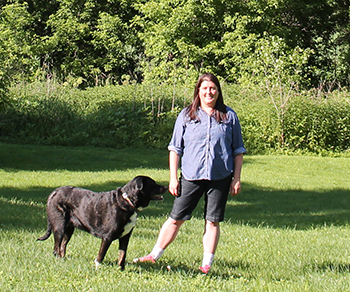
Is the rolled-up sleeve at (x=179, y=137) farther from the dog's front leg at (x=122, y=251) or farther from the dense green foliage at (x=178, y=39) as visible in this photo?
the dense green foliage at (x=178, y=39)

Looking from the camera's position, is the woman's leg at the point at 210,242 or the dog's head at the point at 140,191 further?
the woman's leg at the point at 210,242

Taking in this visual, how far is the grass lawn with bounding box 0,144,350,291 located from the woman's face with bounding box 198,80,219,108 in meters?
1.60

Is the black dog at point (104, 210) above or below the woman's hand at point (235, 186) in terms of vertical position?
below

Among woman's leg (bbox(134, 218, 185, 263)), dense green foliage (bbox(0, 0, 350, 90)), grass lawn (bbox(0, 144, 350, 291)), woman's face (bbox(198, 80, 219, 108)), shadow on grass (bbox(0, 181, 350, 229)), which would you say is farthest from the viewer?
dense green foliage (bbox(0, 0, 350, 90))

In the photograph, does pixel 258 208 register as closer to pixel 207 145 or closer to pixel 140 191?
pixel 207 145

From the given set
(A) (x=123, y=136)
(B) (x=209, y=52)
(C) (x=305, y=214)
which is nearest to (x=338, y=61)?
(B) (x=209, y=52)

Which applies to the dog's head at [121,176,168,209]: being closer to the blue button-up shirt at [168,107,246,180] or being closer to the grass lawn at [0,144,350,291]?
the blue button-up shirt at [168,107,246,180]

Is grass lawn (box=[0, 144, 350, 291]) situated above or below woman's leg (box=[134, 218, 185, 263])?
below

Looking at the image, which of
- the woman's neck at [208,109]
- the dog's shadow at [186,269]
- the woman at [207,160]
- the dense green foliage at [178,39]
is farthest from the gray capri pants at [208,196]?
the dense green foliage at [178,39]

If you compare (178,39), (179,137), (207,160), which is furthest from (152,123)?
(207,160)

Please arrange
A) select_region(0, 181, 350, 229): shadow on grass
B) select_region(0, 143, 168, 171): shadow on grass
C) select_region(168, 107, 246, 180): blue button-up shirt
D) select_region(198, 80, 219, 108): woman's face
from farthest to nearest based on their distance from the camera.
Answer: select_region(0, 143, 168, 171): shadow on grass
select_region(0, 181, 350, 229): shadow on grass
select_region(198, 80, 219, 108): woman's face
select_region(168, 107, 246, 180): blue button-up shirt

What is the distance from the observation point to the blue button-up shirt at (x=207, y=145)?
5.02 metres

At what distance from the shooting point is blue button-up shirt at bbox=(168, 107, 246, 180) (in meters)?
5.02

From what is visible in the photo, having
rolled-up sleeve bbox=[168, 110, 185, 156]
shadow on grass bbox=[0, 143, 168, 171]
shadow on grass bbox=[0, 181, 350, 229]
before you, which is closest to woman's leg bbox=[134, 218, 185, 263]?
rolled-up sleeve bbox=[168, 110, 185, 156]
